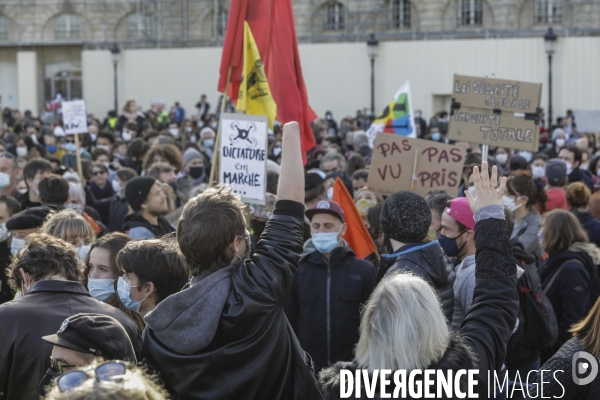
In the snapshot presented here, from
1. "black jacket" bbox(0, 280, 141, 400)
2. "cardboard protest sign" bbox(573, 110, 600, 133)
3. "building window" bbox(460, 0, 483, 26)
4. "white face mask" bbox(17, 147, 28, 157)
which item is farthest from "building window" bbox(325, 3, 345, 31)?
"black jacket" bbox(0, 280, 141, 400)

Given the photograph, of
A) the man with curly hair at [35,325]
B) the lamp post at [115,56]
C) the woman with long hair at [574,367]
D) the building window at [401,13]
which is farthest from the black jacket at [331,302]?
the building window at [401,13]

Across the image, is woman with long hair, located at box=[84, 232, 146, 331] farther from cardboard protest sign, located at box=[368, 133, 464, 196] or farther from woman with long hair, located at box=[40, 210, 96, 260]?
cardboard protest sign, located at box=[368, 133, 464, 196]

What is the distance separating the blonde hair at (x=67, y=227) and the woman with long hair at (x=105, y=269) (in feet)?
2.09

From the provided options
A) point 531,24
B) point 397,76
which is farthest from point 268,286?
point 531,24

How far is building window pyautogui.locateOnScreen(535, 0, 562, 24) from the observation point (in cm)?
3625

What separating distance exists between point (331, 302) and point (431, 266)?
111cm

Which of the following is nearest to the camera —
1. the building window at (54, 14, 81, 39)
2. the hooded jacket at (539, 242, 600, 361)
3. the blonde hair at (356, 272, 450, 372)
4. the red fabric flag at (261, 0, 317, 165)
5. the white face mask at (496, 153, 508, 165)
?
the blonde hair at (356, 272, 450, 372)

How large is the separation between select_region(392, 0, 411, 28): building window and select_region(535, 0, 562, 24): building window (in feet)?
18.7

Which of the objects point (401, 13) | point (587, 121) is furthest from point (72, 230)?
point (401, 13)

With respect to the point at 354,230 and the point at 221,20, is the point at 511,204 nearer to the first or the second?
the point at 354,230

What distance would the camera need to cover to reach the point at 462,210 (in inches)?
195

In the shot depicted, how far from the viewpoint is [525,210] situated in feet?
24.0

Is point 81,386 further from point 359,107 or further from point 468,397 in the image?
point 359,107

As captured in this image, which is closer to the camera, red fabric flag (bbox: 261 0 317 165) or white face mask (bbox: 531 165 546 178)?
red fabric flag (bbox: 261 0 317 165)
